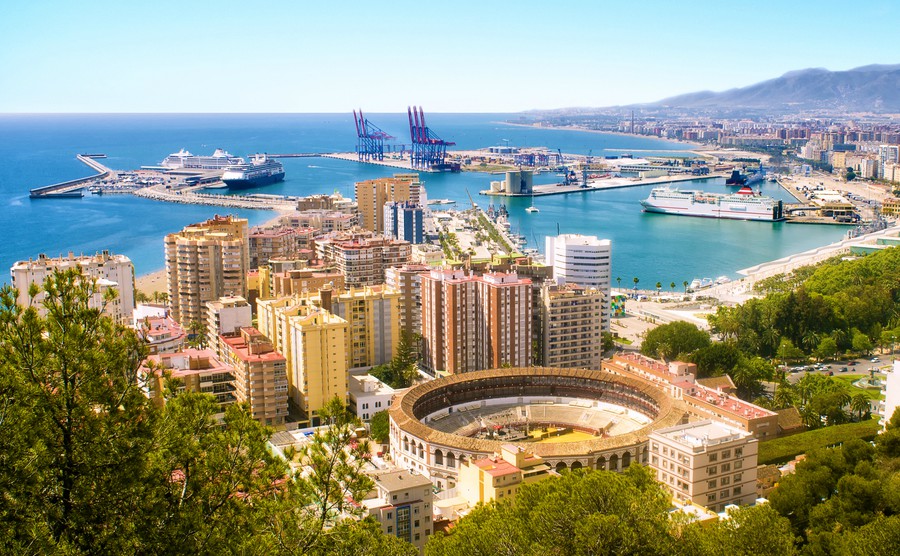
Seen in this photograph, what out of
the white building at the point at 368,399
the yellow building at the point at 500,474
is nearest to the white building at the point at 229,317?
the white building at the point at 368,399

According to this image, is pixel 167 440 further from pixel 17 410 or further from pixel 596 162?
pixel 596 162

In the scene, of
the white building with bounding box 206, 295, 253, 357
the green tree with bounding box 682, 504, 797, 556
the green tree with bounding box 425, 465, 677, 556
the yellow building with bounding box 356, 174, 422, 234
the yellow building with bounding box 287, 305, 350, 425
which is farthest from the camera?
the yellow building with bounding box 356, 174, 422, 234

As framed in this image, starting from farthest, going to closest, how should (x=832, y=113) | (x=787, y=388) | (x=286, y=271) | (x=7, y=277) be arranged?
(x=832, y=113)
(x=7, y=277)
(x=286, y=271)
(x=787, y=388)

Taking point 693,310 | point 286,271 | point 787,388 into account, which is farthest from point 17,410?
point 693,310

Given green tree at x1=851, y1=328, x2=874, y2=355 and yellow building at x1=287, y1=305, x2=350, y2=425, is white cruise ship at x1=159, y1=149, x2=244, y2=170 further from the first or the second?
green tree at x1=851, y1=328, x2=874, y2=355

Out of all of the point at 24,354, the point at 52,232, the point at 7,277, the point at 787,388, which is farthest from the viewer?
the point at 52,232

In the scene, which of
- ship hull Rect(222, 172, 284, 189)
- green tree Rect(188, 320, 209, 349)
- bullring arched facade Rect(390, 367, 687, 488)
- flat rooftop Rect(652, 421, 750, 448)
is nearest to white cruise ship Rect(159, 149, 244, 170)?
ship hull Rect(222, 172, 284, 189)

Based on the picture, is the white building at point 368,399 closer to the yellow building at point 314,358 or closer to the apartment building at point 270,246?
the yellow building at point 314,358

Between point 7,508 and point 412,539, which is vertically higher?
point 7,508
